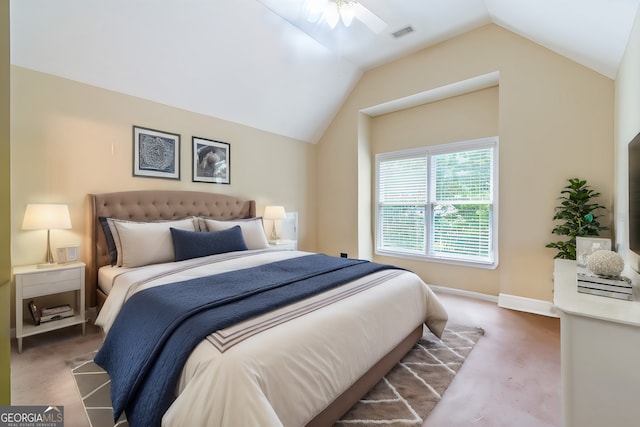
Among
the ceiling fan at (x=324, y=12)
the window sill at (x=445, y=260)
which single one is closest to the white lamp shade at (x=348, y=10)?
the ceiling fan at (x=324, y=12)

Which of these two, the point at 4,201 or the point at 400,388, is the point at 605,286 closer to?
the point at 400,388

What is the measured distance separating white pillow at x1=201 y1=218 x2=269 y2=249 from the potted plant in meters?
3.09

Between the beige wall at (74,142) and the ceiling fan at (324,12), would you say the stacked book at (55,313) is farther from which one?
the ceiling fan at (324,12)

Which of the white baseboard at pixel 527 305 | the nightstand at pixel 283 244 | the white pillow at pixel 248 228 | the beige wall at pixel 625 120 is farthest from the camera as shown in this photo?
the nightstand at pixel 283 244

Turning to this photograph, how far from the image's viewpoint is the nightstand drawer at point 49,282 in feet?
7.63

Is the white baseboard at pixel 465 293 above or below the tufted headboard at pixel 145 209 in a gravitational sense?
below

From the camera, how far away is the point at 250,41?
334 centimetres

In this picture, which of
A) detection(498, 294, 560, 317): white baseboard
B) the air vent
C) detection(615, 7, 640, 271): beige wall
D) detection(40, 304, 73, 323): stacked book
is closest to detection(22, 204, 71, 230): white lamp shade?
detection(40, 304, 73, 323): stacked book

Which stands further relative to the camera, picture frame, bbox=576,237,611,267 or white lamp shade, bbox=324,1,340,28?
white lamp shade, bbox=324,1,340,28

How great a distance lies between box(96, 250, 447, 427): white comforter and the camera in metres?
1.07

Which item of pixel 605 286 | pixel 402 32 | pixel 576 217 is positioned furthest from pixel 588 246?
pixel 402 32

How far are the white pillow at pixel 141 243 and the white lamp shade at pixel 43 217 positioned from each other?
379 millimetres

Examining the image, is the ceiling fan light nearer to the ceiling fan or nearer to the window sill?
the ceiling fan

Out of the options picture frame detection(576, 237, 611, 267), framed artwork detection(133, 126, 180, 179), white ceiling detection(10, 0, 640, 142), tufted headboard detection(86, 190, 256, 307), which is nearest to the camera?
picture frame detection(576, 237, 611, 267)
